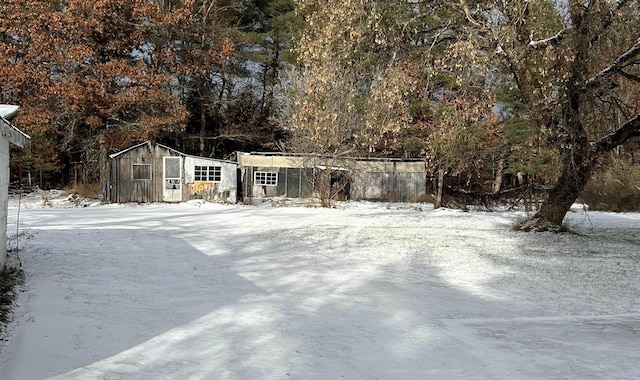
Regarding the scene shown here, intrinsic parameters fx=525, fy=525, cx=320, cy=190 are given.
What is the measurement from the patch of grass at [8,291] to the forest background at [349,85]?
7454mm

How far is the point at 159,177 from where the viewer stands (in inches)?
1012

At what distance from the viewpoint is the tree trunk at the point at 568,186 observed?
1376 cm

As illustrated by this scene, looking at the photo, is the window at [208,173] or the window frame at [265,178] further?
the window frame at [265,178]

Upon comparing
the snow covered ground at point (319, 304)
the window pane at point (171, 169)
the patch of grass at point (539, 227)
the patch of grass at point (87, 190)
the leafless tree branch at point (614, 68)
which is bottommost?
the snow covered ground at point (319, 304)

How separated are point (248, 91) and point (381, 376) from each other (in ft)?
106

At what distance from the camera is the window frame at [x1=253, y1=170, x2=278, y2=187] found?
28.4 m

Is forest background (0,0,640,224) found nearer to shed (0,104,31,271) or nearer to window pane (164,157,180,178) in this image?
window pane (164,157,180,178)

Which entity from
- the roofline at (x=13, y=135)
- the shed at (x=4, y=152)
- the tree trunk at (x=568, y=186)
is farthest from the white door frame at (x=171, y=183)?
the shed at (x=4, y=152)

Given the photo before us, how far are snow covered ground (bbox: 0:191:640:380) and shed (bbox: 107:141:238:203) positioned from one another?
33.3 ft

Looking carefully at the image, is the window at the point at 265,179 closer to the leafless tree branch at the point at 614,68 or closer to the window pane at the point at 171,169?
the window pane at the point at 171,169

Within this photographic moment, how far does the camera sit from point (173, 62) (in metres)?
Result: 30.3

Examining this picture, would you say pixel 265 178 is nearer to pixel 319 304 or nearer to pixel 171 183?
pixel 171 183

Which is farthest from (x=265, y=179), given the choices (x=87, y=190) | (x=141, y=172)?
(x=87, y=190)

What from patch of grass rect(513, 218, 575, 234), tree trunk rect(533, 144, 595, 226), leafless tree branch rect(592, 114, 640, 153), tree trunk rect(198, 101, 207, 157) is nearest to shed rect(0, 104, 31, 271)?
tree trunk rect(533, 144, 595, 226)
